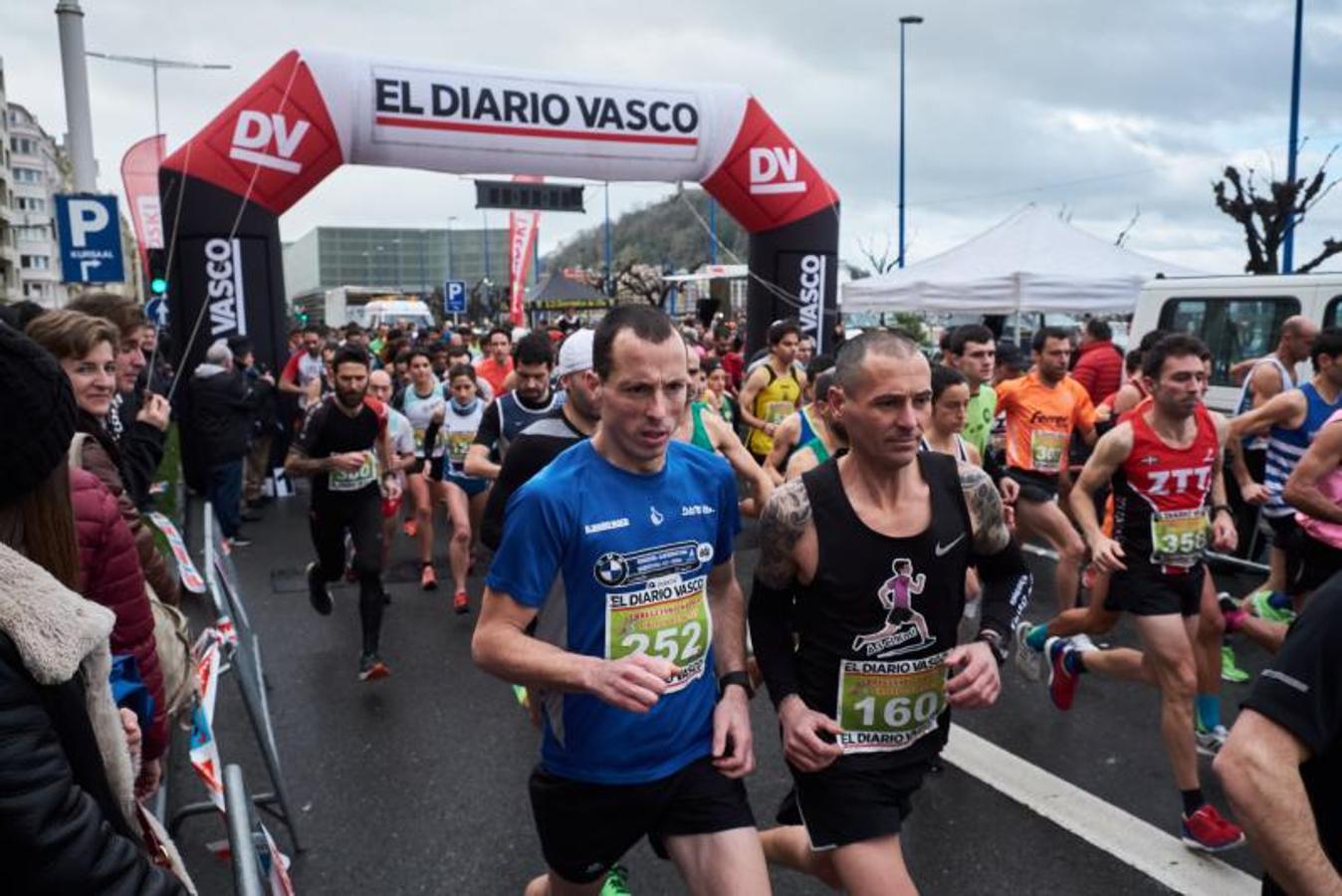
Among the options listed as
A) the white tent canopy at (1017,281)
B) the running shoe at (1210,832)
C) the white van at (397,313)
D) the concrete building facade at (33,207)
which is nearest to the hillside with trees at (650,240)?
the concrete building facade at (33,207)

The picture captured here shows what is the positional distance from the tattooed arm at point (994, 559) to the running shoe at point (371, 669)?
3682 millimetres

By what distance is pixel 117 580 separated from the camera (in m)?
2.32

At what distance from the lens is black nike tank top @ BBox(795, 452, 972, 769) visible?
248 cm

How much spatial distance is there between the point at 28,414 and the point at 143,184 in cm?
1410

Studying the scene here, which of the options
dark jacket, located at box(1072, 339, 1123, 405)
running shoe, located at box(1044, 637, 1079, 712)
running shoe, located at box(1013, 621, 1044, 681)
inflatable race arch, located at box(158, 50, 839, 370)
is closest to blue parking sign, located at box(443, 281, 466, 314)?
inflatable race arch, located at box(158, 50, 839, 370)

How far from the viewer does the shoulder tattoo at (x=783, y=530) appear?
253cm

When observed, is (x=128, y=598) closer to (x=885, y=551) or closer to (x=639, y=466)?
(x=639, y=466)

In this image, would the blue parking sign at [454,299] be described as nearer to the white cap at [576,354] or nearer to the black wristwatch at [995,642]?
the white cap at [576,354]

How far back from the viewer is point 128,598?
2.35 metres

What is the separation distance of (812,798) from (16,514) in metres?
1.91

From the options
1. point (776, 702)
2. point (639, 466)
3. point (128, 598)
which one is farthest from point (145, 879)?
point (776, 702)

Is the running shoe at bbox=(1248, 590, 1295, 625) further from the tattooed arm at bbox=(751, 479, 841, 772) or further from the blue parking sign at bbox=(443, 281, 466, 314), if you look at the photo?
the blue parking sign at bbox=(443, 281, 466, 314)

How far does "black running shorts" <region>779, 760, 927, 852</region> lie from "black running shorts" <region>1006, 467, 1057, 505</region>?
12.5 ft

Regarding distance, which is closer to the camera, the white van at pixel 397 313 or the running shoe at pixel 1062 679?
the running shoe at pixel 1062 679
